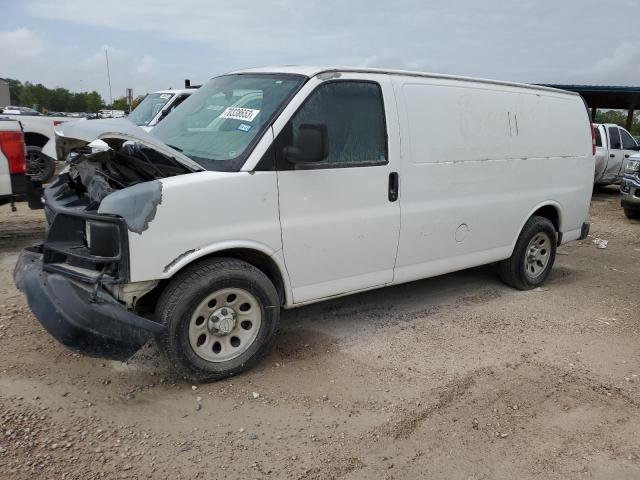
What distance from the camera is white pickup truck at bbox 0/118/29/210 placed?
6508 mm

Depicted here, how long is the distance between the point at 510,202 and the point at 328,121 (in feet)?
7.54

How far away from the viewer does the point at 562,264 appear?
7344 mm

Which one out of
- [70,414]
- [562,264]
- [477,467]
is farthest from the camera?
[562,264]

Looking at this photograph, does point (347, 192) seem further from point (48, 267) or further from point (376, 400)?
point (48, 267)

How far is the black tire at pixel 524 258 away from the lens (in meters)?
5.76

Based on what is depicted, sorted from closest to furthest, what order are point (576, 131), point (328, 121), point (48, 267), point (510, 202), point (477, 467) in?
1. point (477, 467)
2. point (48, 267)
3. point (328, 121)
4. point (510, 202)
5. point (576, 131)

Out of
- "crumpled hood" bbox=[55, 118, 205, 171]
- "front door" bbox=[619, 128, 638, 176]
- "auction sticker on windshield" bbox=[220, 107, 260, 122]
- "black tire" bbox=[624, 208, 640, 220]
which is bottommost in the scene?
"black tire" bbox=[624, 208, 640, 220]

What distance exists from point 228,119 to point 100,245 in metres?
1.31

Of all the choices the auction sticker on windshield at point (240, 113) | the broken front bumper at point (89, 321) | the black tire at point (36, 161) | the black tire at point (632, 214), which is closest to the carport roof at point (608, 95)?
the black tire at point (632, 214)

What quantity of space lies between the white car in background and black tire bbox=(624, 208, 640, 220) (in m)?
8.97

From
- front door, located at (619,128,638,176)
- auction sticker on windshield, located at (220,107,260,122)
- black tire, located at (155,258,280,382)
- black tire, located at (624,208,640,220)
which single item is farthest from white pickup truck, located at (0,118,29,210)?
front door, located at (619,128,638,176)

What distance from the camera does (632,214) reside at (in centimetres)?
1097

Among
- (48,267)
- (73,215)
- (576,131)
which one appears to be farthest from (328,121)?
(576,131)

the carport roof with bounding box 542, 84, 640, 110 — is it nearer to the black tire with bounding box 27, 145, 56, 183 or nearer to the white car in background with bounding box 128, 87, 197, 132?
the white car in background with bounding box 128, 87, 197, 132
